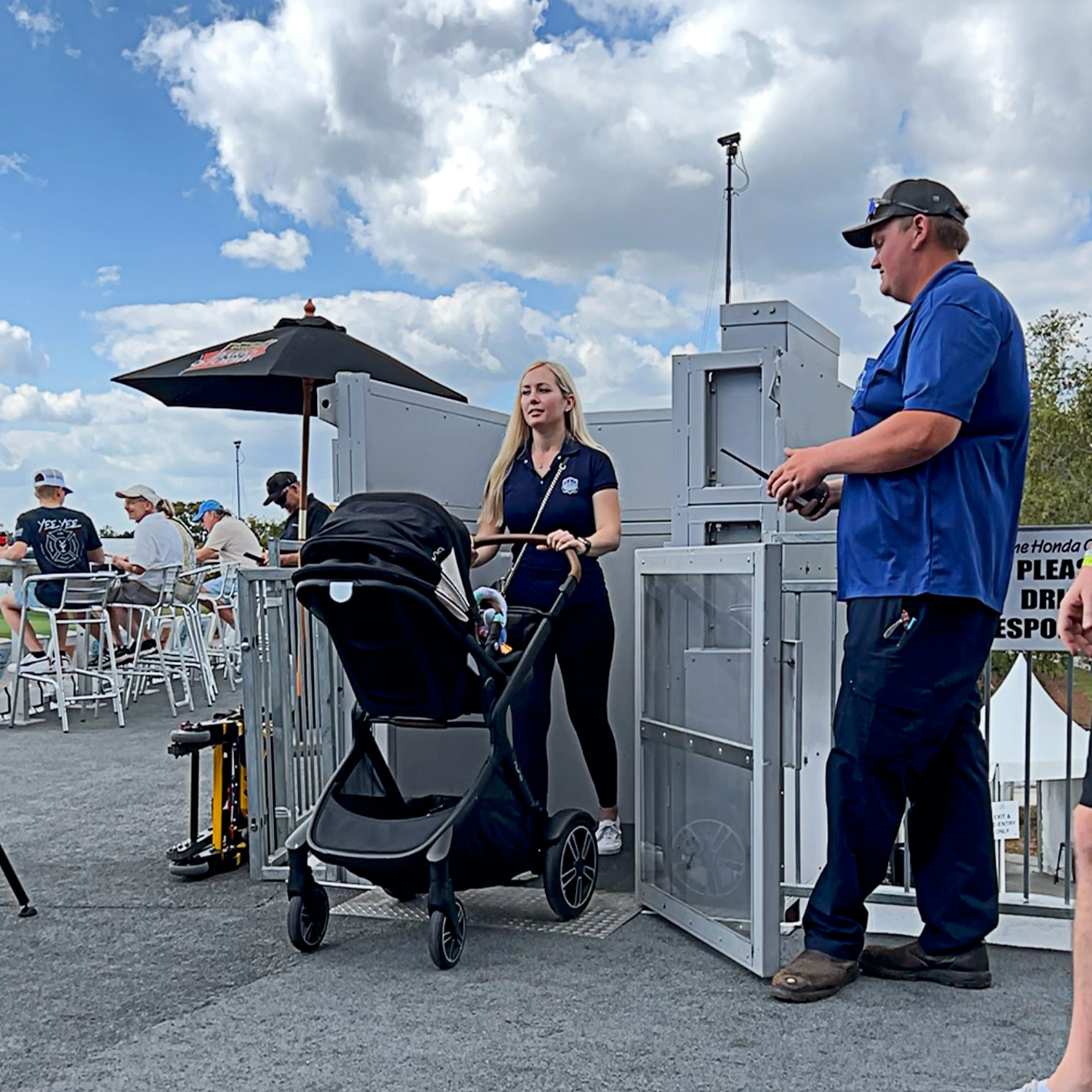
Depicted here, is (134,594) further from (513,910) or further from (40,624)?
(513,910)

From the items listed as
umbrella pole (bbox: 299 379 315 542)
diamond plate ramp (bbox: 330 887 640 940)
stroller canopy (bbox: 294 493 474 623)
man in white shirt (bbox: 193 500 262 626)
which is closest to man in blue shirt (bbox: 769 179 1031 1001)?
diamond plate ramp (bbox: 330 887 640 940)

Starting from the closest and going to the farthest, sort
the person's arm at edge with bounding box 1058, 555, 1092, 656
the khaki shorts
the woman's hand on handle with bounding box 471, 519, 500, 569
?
the person's arm at edge with bounding box 1058, 555, 1092, 656, the woman's hand on handle with bounding box 471, 519, 500, 569, the khaki shorts

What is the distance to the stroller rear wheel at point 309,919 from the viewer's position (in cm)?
374

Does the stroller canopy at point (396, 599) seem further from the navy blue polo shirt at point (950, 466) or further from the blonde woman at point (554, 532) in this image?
the navy blue polo shirt at point (950, 466)

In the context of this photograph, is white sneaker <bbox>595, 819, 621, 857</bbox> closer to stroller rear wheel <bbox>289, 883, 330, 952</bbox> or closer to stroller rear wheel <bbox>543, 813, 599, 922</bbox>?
stroller rear wheel <bbox>543, 813, 599, 922</bbox>

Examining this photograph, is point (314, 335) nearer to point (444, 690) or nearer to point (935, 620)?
point (444, 690)

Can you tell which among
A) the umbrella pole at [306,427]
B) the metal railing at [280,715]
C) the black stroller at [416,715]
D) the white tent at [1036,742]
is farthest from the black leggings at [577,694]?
the white tent at [1036,742]

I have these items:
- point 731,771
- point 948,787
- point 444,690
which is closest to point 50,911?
point 444,690

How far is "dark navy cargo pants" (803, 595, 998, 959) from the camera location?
319 centimetres

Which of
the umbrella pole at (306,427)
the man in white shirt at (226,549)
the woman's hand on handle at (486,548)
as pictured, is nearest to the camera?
the woman's hand on handle at (486,548)

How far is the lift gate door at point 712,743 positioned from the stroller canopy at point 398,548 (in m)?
0.73

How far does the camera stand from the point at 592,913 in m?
4.16

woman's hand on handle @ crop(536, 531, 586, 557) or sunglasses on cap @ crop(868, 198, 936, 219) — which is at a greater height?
sunglasses on cap @ crop(868, 198, 936, 219)

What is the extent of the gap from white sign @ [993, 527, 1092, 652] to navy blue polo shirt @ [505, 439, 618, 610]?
1498mm
